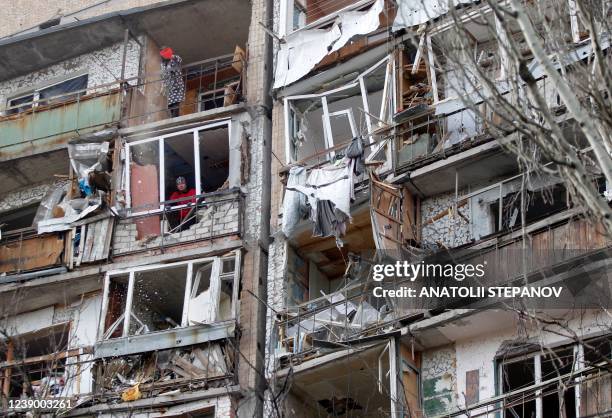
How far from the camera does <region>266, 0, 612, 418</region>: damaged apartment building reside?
17.7 metres

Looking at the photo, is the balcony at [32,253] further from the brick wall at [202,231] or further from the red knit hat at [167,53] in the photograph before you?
the red knit hat at [167,53]

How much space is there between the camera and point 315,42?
75.6 ft

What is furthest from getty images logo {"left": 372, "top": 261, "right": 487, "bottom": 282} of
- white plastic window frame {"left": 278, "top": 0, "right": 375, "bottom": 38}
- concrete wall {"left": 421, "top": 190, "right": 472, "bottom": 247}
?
white plastic window frame {"left": 278, "top": 0, "right": 375, "bottom": 38}

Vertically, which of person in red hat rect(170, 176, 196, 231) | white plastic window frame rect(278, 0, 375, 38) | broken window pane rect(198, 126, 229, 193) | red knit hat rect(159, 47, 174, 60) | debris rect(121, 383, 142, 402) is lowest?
debris rect(121, 383, 142, 402)

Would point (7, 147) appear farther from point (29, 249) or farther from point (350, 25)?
point (350, 25)

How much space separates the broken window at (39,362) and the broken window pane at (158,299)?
1327 millimetres

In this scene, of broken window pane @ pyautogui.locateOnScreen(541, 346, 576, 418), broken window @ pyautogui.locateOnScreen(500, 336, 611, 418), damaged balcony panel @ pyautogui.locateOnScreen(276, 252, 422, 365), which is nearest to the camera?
broken window @ pyautogui.locateOnScreen(500, 336, 611, 418)

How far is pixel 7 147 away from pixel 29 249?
2363 mm

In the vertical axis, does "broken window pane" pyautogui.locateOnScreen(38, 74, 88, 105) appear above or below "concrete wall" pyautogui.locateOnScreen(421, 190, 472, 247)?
above

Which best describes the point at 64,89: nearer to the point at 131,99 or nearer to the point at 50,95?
the point at 50,95

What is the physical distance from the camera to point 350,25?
22656 millimetres

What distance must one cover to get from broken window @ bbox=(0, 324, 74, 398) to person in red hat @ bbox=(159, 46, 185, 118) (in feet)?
15.1

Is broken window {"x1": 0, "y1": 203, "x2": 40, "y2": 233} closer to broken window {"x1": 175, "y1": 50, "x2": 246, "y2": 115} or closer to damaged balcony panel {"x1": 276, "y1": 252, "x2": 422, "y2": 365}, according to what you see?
broken window {"x1": 175, "y1": 50, "x2": 246, "y2": 115}

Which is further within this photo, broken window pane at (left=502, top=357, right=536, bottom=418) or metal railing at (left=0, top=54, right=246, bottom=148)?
metal railing at (left=0, top=54, right=246, bottom=148)
